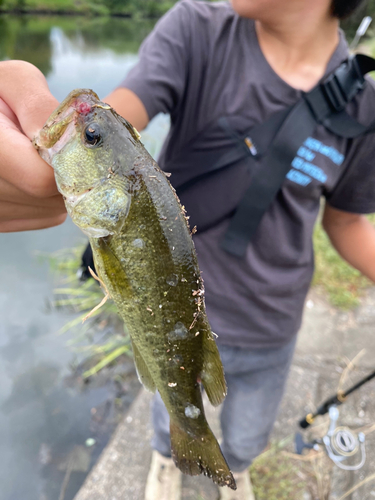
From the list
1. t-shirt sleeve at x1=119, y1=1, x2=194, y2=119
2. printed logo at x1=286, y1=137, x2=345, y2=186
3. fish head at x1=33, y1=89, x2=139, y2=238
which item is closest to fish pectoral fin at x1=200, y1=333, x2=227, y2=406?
fish head at x1=33, y1=89, x2=139, y2=238

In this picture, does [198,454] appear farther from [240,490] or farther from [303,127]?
[303,127]

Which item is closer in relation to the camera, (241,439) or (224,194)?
(224,194)

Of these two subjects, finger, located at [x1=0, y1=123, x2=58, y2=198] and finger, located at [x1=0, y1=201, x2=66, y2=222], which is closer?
finger, located at [x1=0, y1=123, x2=58, y2=198]

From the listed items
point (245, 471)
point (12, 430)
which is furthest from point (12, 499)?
point (245, 471)

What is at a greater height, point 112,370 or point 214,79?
point 214,79

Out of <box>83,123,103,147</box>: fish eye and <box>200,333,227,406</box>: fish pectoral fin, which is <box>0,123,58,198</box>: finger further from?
<box>200,333,227,406</box>: fish pectoral fin

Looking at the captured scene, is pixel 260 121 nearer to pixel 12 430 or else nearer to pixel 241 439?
pixel 241 439

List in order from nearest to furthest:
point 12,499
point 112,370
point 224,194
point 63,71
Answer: point 224,194 < point 12,499 < point 112,370 < point 63,71

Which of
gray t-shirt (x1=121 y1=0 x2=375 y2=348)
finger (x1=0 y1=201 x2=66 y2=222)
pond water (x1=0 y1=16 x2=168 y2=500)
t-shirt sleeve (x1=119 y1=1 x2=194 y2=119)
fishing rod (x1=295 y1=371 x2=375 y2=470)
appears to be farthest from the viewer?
pond water (x1=0 y1=16 x2=168 y2=500)

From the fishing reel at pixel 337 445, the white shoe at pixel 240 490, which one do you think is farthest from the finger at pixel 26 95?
the white shoe at pixel 240 490
